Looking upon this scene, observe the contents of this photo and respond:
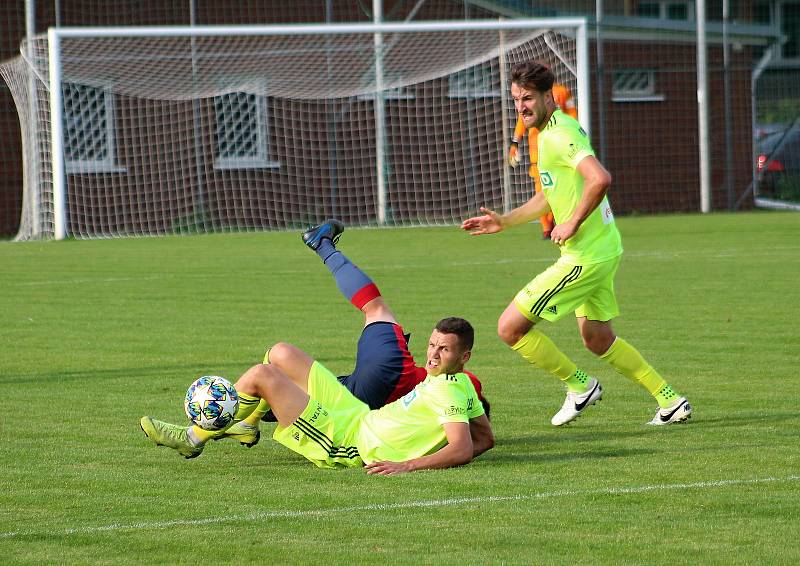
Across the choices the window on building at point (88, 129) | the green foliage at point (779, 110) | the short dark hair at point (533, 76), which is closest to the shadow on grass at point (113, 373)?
the short dark hair at point (533, 76)

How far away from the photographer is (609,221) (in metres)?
8.27

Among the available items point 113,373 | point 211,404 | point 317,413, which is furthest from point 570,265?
point 113,373

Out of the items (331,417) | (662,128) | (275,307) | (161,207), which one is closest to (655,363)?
(331,417)

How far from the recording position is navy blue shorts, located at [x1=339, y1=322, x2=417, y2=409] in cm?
766

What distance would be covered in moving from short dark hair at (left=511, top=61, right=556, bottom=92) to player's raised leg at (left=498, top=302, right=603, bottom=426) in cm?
125

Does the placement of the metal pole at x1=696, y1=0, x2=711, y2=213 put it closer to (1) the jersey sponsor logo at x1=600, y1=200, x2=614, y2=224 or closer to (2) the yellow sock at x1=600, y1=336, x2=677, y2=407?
(1) the jersey sponsor logo at x1=600, y1=200, x2=614, y2=224

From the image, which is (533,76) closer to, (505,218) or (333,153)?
(505,218)

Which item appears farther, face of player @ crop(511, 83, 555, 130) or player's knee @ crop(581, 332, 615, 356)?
player's knee @ crop(581, 332, 615, 356)

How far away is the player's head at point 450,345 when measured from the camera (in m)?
6.85

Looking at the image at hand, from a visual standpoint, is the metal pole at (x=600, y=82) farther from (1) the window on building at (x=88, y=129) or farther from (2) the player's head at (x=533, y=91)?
(2) the player's head at (x=533, y=91)

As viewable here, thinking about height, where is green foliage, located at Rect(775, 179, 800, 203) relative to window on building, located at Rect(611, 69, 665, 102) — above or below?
below

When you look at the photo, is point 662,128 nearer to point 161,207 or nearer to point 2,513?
point 161,207

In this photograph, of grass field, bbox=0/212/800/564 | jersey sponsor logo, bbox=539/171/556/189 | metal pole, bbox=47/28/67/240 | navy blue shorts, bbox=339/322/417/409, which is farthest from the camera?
metal pole, bbox=47/28/67/240

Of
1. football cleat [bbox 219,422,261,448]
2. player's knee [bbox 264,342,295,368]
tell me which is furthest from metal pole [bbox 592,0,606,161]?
football cleat [bbox 219,422,261,448]
